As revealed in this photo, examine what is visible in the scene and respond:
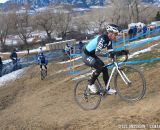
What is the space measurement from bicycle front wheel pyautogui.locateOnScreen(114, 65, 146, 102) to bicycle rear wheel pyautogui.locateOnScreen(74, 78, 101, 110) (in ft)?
2.13

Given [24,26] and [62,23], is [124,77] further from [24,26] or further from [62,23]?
[62,23]

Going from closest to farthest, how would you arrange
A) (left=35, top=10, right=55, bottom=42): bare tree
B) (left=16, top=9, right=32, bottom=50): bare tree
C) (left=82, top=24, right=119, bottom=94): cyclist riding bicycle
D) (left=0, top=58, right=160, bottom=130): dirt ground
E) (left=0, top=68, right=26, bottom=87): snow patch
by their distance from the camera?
(left=0, top=58, right=160, bottom=130): dirt ground < (left=82, top=24, right=119, bottom=94): cyclist riding bicycle < (left=0, top=68, right=26, bottom=87): snow patch < (left=16, top=9, right=32, bottom=50): bare tree < (left=35, top=10, right=55, bottom=42): bare tree

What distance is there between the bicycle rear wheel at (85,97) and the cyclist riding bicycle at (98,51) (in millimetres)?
218

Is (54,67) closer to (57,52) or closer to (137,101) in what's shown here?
(57,52)

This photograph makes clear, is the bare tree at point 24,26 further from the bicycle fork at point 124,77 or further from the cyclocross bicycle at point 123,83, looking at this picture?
the bicycle fork at point 124,77

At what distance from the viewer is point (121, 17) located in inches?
3479

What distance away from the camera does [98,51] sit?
7.54m

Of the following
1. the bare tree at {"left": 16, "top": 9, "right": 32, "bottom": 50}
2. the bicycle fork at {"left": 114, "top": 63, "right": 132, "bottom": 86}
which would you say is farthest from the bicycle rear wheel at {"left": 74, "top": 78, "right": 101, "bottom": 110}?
the bare tree at {"left": 16, "top": 9, "right": 32, "bottom": 50}

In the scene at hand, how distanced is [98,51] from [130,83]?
40.4 inches

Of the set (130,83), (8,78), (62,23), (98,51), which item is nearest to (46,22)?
(62,23)

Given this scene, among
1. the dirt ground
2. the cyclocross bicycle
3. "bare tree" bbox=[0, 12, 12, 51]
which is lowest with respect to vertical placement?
"bare tree" bbox=[0, 12, 12, 51]

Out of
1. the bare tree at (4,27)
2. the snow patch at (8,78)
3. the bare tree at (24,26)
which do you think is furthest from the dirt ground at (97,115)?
the bare tree at (4,27)

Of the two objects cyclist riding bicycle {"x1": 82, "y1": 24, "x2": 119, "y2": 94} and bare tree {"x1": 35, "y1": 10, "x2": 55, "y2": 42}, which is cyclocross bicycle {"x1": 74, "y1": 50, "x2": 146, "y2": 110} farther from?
bare tree {"x1": 35, "y1": 10, "x2": 55, "y2": 42}

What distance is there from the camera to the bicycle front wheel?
296 inches
